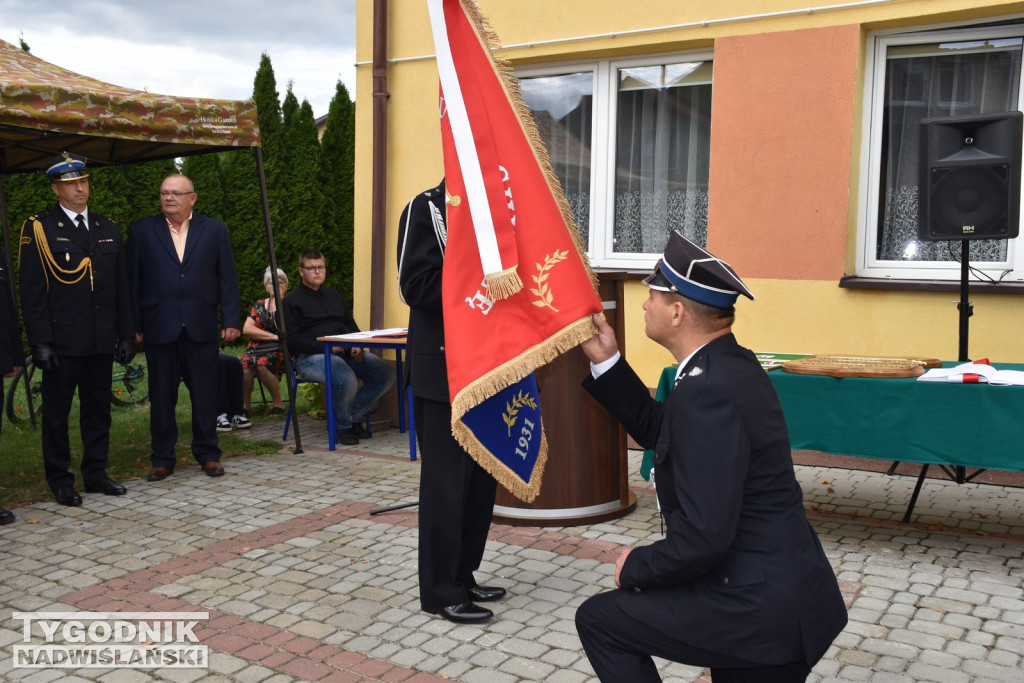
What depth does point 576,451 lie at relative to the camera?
531 cm

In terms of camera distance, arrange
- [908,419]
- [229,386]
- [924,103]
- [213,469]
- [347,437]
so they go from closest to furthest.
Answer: [908,419] < [213,469] < [924,103] < [347,437] < [229,386]

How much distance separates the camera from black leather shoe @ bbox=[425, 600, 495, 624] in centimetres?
404

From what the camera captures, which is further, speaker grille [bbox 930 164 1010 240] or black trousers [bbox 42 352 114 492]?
black trousers [bbox 42 352 114 492]

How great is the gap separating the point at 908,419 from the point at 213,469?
185 inches

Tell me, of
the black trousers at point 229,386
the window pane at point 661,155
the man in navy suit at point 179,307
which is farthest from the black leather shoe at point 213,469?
the window pane at point 661,155

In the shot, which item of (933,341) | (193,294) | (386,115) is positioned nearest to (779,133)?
(933,341)

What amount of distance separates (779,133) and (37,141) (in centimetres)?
562

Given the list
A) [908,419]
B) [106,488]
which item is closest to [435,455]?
[908,419]

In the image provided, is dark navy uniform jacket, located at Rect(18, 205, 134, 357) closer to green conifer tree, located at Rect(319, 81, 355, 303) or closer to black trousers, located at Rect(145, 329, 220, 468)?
black trousers, located at Rect(145, 329, 220, 468)

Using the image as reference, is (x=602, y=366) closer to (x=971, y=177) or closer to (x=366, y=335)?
(x=971, y=177)

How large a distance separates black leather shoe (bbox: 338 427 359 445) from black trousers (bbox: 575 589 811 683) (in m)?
5.72

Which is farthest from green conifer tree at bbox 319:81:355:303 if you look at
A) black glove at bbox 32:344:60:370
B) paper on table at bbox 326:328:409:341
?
black glove at bbox 32:344:60:370

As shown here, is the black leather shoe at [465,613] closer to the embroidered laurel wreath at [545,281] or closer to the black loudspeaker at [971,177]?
the embroidered laurel wreath at [545,281]

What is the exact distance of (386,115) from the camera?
8.98 m
